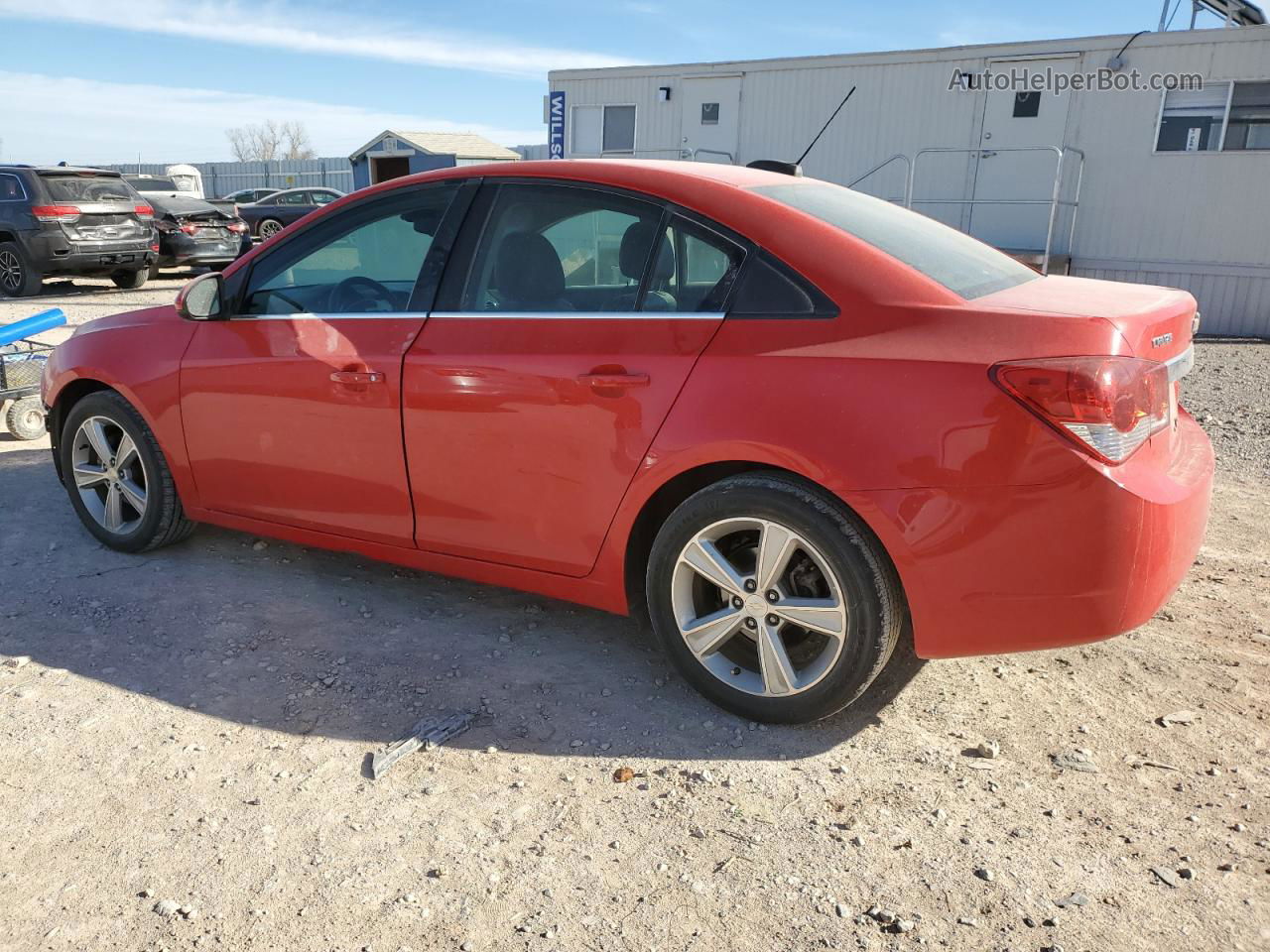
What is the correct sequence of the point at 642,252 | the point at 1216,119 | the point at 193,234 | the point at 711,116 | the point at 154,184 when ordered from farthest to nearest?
the point at 154,184 → the point at 193,234 → the point at 711,116 → the point at 1216,119 → the point at 642,252

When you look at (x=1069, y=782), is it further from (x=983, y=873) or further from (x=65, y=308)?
(x=65, y=308)

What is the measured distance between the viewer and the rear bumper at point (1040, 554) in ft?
8.11

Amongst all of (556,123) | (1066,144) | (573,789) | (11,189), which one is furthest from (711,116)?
(573,789)

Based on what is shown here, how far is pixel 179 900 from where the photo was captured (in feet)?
7.41

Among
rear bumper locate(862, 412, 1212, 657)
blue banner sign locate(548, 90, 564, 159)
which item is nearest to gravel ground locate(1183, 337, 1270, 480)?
rear bumper locate(862, 412, 1212, 657)

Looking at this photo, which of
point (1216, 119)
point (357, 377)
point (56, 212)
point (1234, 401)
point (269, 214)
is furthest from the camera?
point (269, 214)

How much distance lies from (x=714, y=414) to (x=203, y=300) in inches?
88.1

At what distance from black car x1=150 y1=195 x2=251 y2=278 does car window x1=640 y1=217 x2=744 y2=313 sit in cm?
1436

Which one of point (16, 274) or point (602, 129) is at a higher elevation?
point (602, 129)

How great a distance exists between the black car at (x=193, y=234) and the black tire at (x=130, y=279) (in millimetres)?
250

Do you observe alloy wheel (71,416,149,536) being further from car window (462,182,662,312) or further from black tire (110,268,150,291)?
black tire (110,268,150,291)

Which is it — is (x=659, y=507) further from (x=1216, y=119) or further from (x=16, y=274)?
(x=16, y=274)

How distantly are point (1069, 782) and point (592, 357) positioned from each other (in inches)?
70.1

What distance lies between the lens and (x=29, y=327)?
21.5 ft
